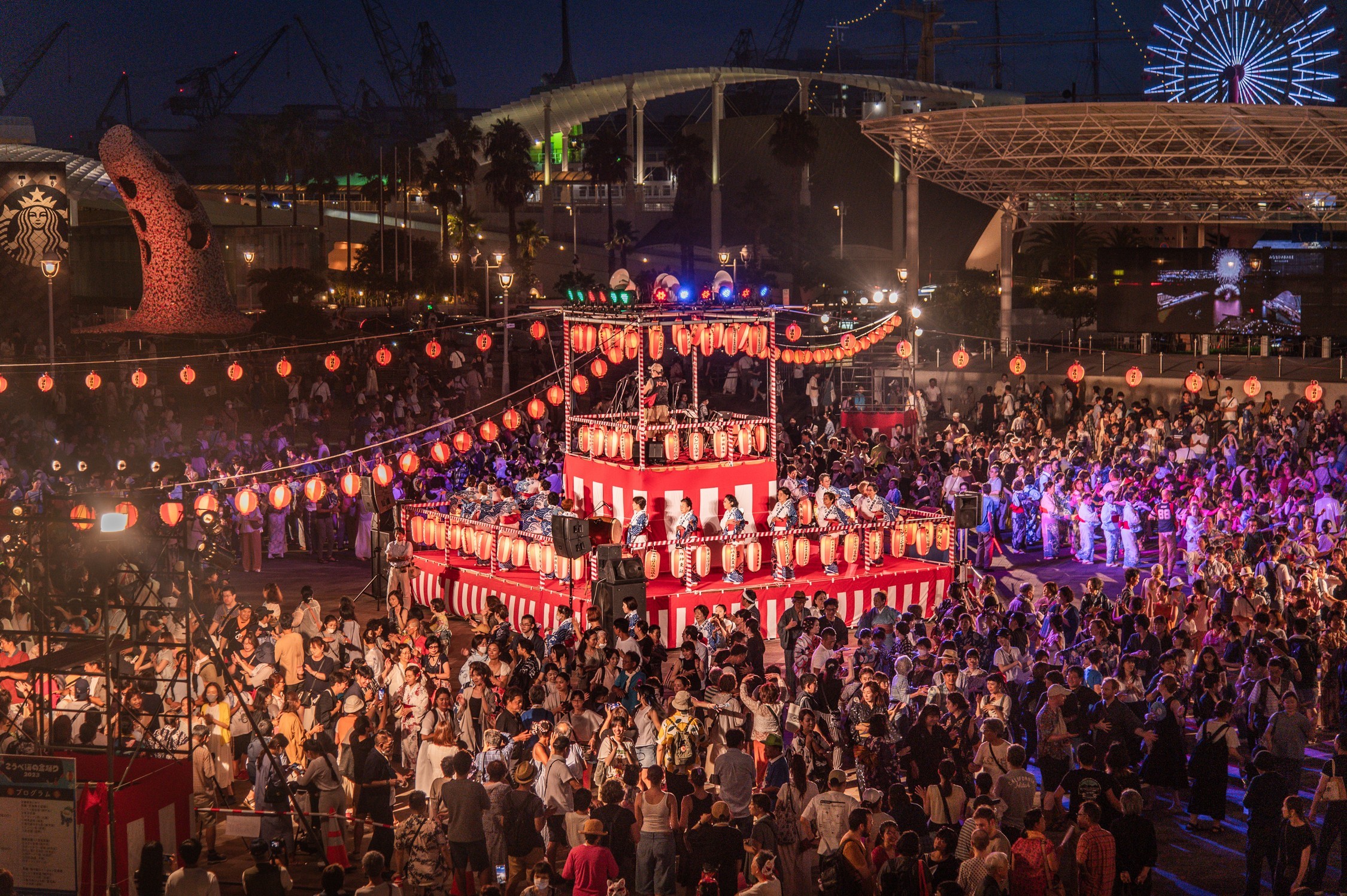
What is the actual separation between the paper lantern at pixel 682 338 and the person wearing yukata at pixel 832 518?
306cm

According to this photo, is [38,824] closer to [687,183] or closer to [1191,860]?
[1191,860]

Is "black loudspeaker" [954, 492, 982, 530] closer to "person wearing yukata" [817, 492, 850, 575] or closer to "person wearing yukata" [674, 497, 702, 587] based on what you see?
"person wearing yukata" [817, 492, 850, 575]

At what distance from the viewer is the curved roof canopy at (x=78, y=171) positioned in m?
53.2

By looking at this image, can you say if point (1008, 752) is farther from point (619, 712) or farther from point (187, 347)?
point (187, 347)

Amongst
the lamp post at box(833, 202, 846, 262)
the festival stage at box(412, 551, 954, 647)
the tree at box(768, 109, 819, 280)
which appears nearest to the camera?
the festival stage at box(412, 551, 954, 647)

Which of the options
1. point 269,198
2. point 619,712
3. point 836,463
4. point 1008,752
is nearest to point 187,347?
point 836,463

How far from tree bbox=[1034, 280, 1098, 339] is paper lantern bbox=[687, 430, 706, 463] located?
2592 centimetres

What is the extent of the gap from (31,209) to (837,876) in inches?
1322

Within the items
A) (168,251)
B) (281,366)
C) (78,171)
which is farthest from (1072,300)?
(78,171)

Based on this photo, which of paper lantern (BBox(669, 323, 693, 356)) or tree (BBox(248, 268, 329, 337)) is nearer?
paper lantern (BBox(669, 323, 693, 356))

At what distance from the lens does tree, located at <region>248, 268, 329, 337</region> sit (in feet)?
124

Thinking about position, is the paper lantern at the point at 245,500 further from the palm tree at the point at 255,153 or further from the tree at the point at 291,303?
the palm tree at the point at 255,153

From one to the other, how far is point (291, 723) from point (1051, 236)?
40764 millimetres

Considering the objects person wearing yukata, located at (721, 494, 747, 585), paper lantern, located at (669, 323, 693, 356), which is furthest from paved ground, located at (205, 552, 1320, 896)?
paper lantern, located at (669, 323, 693, 356)
